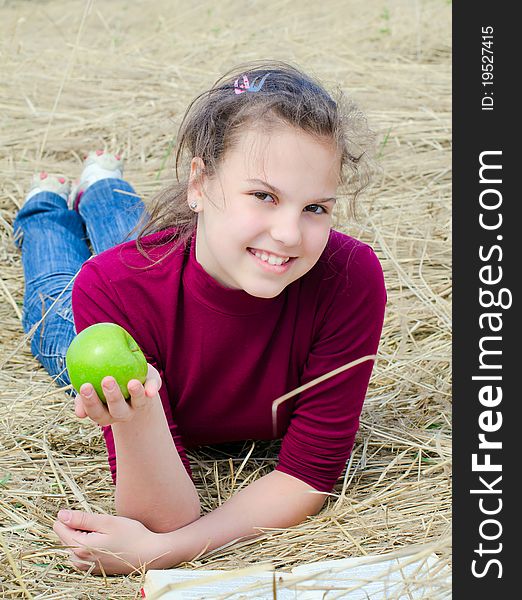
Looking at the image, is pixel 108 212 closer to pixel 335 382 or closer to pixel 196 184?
pixel 196 184

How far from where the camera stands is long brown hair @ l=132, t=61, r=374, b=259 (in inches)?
91.6

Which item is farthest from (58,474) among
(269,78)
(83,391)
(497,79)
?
(497,79)

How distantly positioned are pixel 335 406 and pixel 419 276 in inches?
54.1

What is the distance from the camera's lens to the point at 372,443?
2.94 meters

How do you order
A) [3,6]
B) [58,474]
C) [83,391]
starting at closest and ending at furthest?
1. [83,391]
2. [58,474]
3. [3,6]

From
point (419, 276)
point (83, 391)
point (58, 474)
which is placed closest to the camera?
point (83, 391)

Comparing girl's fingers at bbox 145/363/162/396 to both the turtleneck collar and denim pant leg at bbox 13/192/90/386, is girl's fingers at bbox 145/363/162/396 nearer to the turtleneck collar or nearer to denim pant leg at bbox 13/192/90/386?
the turtleneck collar

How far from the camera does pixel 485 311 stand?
2518 millimetres

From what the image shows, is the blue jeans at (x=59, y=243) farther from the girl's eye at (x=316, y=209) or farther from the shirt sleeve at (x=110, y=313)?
the girl's eye at (x=316, y=209)

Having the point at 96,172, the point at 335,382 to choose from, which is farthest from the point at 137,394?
the point at 96,172

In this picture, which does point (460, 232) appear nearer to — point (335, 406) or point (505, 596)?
point (335, 406)

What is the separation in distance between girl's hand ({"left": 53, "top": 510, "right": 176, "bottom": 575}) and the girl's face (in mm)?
633

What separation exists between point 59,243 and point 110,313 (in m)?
1.36

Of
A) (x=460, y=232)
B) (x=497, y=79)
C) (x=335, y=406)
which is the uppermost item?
(x=497, y=79)
